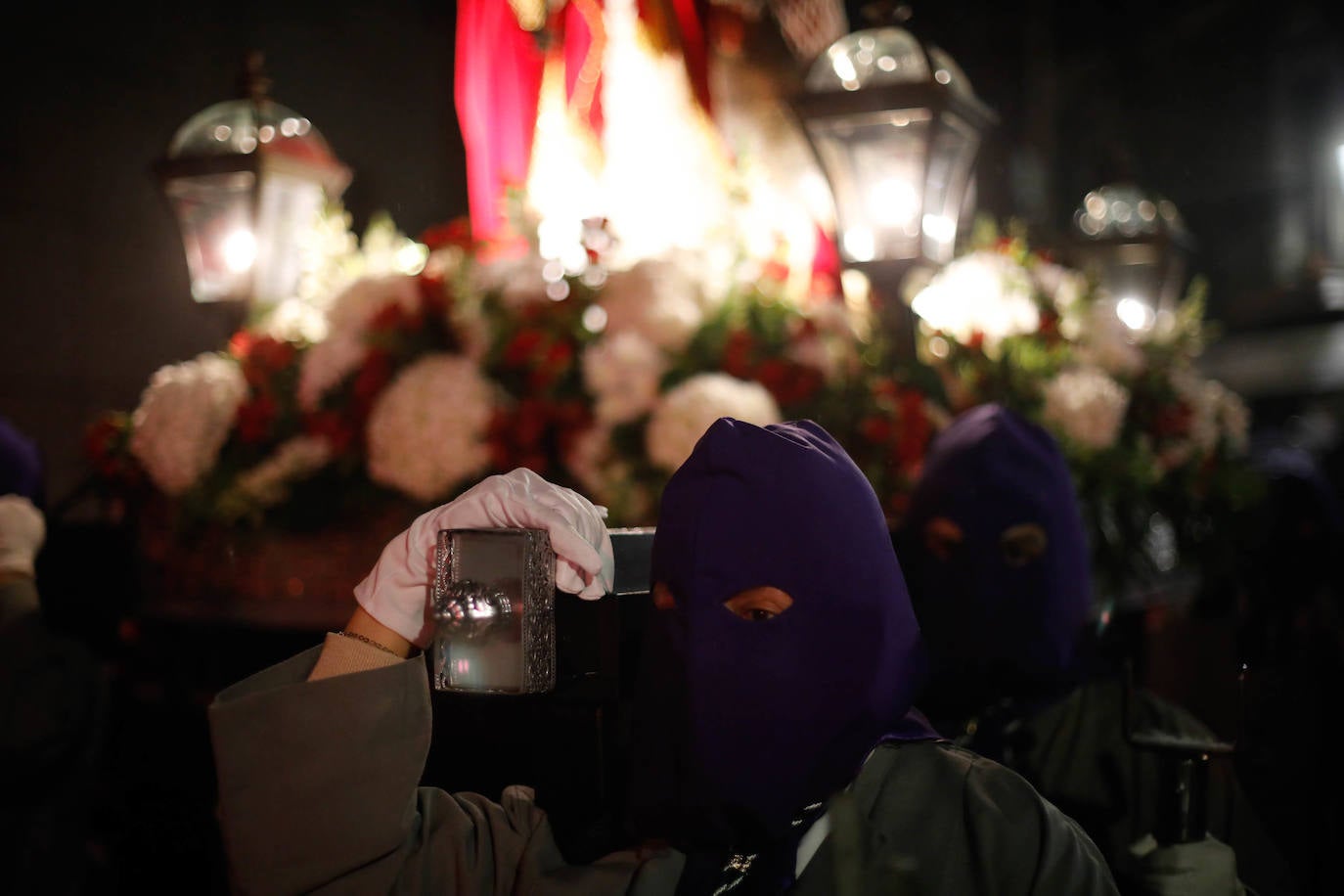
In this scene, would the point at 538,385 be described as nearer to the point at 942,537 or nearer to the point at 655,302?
the point at 655,302

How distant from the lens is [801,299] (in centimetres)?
368

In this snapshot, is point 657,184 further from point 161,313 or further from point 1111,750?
point 1111,750

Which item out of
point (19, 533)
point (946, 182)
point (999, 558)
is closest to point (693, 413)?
point (999, 558)

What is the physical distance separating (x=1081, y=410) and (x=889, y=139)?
119 cm

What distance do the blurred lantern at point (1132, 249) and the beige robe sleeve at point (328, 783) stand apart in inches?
173

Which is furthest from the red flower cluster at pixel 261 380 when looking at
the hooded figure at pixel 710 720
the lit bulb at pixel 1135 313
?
the lit bulb at pixel 1135 313

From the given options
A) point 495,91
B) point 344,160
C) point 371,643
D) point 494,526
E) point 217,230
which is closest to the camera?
point 494,526

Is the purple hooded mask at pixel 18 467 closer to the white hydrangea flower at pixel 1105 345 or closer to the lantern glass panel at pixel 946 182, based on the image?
the lantern glass panel at pixel 946 182

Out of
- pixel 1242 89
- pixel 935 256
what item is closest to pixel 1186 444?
pixel 935 256

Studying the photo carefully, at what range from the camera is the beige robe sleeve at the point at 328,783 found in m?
1.75

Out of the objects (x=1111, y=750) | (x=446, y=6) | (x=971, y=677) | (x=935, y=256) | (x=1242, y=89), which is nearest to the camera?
(x=971, y=677)

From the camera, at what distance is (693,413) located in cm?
303

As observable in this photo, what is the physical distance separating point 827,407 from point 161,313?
109 inches

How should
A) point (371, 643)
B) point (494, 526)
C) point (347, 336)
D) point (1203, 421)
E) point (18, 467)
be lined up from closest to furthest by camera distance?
point (494, 526) < point (371, 643) < point (18, 467) < point (347, 336) < point (1203, 421)
